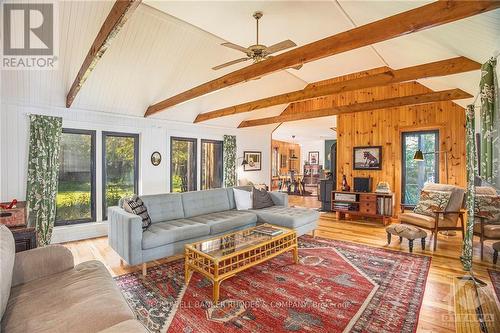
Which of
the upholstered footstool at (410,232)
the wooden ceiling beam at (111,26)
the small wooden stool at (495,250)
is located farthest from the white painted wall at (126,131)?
the small wooden stool at (495,250)

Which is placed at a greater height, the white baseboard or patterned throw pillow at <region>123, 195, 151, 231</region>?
patterned throw pillow at <region>123, 195, 151, 231</region>

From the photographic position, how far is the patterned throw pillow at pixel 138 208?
3.21 meters

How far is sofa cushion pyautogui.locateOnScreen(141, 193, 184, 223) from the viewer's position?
11.9 ft

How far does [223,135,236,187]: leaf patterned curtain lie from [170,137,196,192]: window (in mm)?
927

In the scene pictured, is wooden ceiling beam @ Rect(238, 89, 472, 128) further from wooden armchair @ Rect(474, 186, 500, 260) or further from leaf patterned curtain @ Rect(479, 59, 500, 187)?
leaf patterned curtain @ Rect(479, 59, 500, 187)

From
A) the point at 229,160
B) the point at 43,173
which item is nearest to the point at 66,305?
the point at 43,173

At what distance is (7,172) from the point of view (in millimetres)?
3736

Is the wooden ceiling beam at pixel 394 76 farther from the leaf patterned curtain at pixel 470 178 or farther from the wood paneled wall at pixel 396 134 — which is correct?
the wood paneled wall at pixel 396 134

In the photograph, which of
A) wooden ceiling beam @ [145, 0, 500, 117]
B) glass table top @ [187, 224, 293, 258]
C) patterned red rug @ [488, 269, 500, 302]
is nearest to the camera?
wooden ceiling beam @ [145, 0, 500, 117]

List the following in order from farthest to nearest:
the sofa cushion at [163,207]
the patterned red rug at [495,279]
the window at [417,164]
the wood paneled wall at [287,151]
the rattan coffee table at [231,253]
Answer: the wood paneled wall at [287,151] < the window at [417,164] < the sofa cushion at [163,207] < the patterned red rug at [495,279] < the rattan coffee table at [231,253]

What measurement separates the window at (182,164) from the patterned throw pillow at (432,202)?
484 centimetres

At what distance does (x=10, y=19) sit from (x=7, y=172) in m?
2.20

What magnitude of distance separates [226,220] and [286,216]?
3.10 ft

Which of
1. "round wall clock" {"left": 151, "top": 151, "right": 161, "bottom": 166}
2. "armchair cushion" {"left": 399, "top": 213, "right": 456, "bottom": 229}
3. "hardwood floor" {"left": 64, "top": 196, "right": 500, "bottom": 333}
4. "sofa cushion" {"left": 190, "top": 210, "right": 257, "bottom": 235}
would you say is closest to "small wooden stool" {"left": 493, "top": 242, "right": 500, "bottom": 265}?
"hardwood floor" {"left": 64, "top": 196, "right": 500, "bottom": 333}
